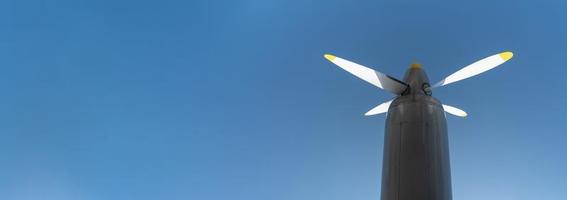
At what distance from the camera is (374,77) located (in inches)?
558

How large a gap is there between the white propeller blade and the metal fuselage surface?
207cm

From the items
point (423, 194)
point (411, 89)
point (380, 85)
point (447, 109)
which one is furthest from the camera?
point (447, 109)

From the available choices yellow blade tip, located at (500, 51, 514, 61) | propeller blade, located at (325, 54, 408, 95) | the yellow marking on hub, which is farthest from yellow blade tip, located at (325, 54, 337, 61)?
yellow blade tip, located at (500, 51, 514, 61)

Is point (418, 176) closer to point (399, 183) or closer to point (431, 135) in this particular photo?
point (399, 183)

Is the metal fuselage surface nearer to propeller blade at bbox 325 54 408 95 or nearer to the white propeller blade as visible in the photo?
propeller blade at bbox 325 54 408 95

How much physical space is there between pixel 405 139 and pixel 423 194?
1.61 meters

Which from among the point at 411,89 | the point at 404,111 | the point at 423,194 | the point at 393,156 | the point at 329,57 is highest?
the point at 329,57

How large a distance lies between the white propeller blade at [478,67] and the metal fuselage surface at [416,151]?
2.07 meters

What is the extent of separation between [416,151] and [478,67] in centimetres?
485

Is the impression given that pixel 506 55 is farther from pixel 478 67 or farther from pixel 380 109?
pixel 380 109

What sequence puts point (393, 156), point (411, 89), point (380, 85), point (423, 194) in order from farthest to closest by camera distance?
1. point (380, 85)
2. point (411, 89)
3. point (393, 156)
4. point (423, 194)

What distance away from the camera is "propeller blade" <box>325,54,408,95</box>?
13.5m

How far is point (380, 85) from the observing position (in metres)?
14.1

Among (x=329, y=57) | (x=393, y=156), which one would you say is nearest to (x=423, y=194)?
(x=393, y=156)
